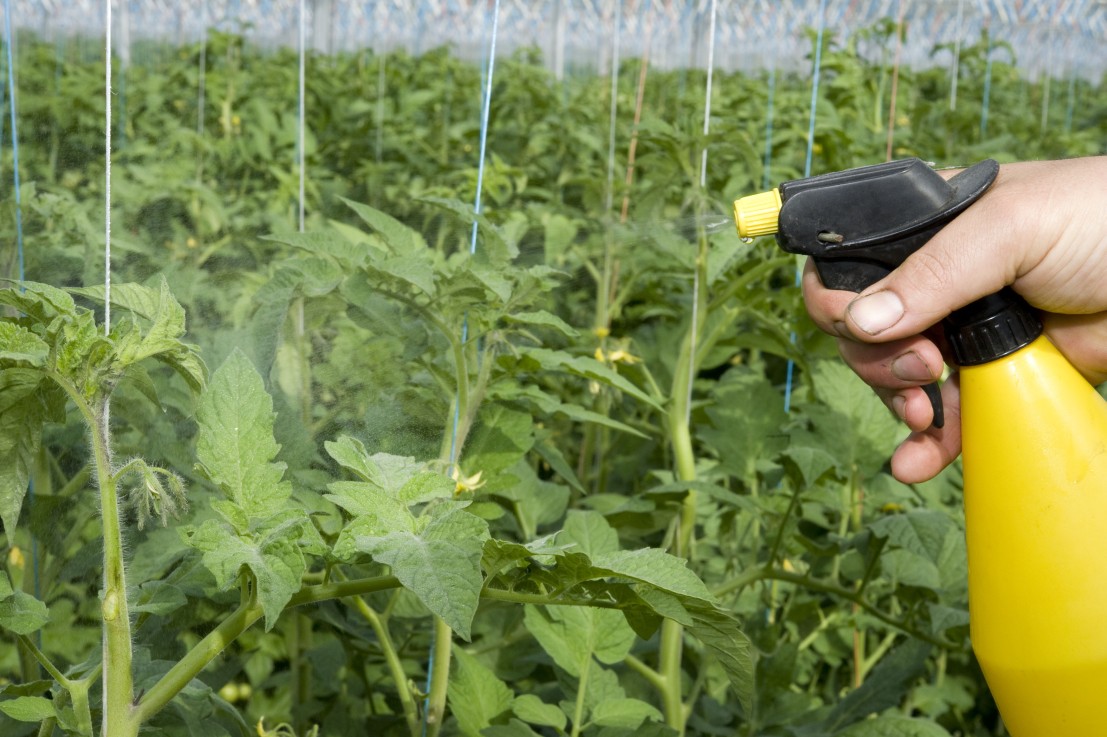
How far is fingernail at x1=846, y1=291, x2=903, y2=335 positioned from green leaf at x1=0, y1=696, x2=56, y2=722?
2.29 ft

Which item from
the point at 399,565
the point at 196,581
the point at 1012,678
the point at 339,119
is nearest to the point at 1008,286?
the point at 1012,678

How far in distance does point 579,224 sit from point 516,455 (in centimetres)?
114

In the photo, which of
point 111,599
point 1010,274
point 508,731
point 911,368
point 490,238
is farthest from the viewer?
point 490,238

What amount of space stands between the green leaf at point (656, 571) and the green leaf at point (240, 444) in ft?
0.83

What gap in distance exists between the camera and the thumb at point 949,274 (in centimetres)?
92

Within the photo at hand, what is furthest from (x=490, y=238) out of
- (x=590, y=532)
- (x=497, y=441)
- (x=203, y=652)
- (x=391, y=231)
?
(x=203, y=652)

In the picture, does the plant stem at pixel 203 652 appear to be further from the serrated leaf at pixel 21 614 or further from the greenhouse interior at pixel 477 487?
the serrated leaf at pixel 21 614

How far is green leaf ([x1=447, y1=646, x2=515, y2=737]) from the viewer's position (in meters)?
1.25

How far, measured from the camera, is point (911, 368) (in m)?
1.06

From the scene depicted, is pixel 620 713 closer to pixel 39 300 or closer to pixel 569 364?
pixel 569 364

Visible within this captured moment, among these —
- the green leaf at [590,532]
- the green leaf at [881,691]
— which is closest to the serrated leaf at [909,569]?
the green leaf at [881,691]

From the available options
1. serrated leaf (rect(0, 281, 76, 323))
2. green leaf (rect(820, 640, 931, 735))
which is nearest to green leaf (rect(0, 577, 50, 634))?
serrated leaf (rect(0, 281, 76, 323))

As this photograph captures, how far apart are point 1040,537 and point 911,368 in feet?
0.65

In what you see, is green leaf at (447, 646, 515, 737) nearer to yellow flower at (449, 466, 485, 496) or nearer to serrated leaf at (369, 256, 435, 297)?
yellow flower at (449, 466, 485, 496)
